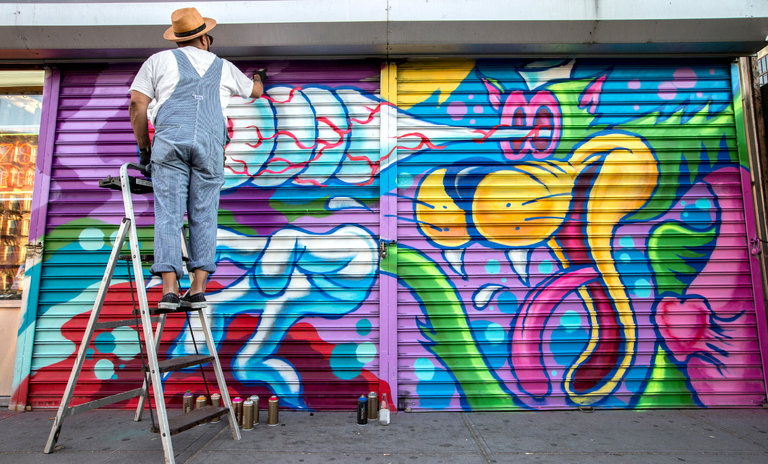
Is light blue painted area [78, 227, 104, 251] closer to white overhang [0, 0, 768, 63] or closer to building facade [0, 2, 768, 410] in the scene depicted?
building facade [0, 2, 768, 410]

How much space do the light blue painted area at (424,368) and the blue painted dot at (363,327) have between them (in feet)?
1.63

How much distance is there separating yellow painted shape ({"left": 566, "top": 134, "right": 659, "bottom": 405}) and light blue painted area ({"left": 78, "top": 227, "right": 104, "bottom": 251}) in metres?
4.40

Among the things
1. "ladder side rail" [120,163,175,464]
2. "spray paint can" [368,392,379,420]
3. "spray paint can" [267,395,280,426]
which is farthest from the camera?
"spray paint can" [368,392,379,420]

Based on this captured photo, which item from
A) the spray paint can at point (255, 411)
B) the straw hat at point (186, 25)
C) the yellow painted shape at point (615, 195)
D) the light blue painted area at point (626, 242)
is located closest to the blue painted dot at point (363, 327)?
the spray paint can at point (255, 411)

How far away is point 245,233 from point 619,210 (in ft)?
11.2

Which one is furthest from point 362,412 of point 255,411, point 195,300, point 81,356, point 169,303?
point 81,356

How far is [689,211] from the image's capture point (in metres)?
4.07

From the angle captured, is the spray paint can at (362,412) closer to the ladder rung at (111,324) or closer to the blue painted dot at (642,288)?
the ladder rung at (111,324)

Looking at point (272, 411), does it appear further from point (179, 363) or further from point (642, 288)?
point (642, 288)

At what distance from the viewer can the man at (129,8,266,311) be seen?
9.08 feet

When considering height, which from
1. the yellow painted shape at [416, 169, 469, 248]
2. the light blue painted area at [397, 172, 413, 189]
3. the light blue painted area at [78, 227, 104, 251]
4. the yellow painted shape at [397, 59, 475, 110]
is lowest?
the light blue painted area at [78, 227, 104, 251]

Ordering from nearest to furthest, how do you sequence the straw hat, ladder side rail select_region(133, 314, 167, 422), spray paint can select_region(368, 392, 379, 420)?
the straw hat < ladder side rail select_region(133, 314, 167, 422) < spray paint can select_region(368, 392, 379, 420)

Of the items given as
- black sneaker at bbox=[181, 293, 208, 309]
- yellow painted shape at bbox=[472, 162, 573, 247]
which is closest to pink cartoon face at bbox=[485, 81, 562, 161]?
yellow painted shape at bbox=[472, 162, 573, 247]

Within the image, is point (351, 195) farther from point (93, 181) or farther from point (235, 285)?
point (93, 181)
